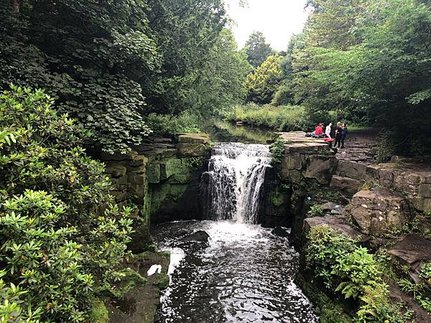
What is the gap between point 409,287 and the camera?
5457 millimetres

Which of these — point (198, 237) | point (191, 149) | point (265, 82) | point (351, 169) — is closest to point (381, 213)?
point (351, 169)

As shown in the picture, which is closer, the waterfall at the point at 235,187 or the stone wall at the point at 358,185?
the stone wall at the point at 358,185

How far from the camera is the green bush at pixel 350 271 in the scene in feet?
16.8

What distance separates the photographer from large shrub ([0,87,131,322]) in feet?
8.90

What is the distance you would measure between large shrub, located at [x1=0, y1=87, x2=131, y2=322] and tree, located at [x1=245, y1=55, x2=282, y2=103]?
32.7 metres

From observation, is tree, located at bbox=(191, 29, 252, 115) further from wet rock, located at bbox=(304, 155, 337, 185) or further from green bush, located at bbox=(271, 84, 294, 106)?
green bush, located at bbox=(271, 84, 294, 106)

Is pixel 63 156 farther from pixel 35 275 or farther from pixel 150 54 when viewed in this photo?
pixel 150 54

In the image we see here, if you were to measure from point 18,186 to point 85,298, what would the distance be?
160 centimetres

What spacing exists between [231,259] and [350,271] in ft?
11.7

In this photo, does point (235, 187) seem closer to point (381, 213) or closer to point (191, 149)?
point (191, 149)

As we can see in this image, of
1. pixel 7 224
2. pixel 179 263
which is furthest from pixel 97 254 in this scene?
pixel 179 263

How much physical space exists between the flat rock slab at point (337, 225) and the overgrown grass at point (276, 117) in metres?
11.6

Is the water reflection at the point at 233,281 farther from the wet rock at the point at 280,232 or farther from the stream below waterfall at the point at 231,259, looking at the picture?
the wet rock at the point at 280,232

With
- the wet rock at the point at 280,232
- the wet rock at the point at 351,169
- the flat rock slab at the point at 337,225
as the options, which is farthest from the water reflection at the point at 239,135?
the flat rock slab at the point at 337,225
